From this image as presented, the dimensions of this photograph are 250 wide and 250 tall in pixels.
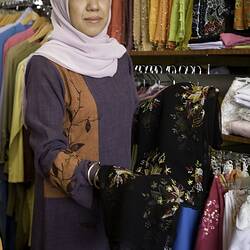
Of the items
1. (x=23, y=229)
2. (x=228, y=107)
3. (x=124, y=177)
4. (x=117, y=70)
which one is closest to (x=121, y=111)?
(x=117, y=70)

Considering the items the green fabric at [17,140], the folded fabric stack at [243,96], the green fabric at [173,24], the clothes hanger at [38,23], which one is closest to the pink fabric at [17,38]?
the clothes hanger at [38,23]

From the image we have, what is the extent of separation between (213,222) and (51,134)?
1.36ft

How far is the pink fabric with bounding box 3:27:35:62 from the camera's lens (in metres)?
1.97

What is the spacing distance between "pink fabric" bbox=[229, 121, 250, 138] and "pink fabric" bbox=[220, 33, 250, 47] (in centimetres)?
30

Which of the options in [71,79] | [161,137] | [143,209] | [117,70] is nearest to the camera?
[143,209]

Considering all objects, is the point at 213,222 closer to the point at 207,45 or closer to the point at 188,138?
the point at 188,138

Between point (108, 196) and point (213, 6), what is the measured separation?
3.88ft

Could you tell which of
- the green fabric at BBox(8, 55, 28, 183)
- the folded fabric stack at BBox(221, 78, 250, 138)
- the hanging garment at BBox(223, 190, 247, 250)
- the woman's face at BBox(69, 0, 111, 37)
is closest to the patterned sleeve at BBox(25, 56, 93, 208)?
the woman's face at BBox(69, 0, 111, 37)

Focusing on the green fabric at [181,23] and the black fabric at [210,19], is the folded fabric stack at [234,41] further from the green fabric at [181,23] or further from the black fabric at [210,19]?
the green fabric at [181,23]

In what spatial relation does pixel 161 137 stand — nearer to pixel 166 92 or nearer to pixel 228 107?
pixel 166 92

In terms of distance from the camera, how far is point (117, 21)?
85.2 inches

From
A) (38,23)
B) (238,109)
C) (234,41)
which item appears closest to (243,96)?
(238,109)

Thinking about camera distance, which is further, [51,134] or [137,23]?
[137,23]

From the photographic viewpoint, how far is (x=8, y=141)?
1.88m
